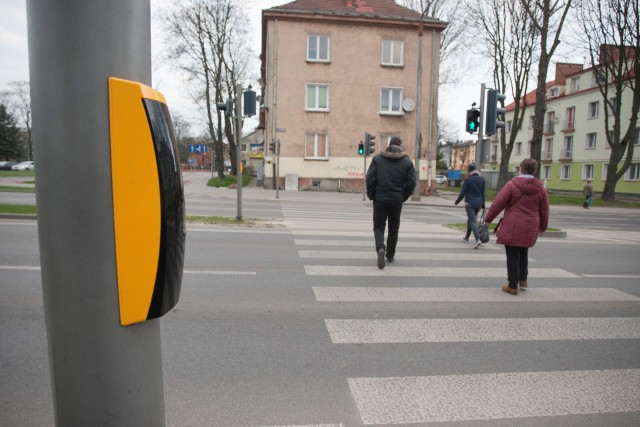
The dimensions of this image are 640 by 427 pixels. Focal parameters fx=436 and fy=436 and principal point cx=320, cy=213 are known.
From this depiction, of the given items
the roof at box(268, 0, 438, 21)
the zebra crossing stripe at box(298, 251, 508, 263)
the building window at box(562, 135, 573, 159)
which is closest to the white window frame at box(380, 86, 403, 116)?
the roof at box(268, 0, 438, 21)

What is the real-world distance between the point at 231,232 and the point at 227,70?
102 feet

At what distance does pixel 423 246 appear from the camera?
8.82m

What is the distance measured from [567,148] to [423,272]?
5086 cm

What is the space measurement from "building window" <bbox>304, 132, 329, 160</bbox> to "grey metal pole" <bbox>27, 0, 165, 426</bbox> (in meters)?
29.1

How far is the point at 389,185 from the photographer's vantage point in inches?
263

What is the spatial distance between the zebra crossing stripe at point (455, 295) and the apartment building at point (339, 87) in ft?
79.6

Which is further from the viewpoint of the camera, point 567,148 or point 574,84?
point 574,84

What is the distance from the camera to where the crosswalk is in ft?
9.26

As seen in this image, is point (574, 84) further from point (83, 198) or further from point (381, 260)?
point (83, 198)

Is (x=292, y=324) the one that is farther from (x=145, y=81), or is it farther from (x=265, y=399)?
(x=145, y=81)

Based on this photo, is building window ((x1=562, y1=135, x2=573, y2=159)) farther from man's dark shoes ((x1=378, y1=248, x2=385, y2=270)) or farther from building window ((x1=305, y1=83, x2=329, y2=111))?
man's dark shoes ((x1=378, y1=248, x2=385, y2=270))

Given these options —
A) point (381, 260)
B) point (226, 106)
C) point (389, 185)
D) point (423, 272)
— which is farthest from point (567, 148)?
point (381, 260)

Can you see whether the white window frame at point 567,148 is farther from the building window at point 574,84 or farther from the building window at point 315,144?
the building window at point 315,144

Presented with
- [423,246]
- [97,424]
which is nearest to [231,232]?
[423,246]
